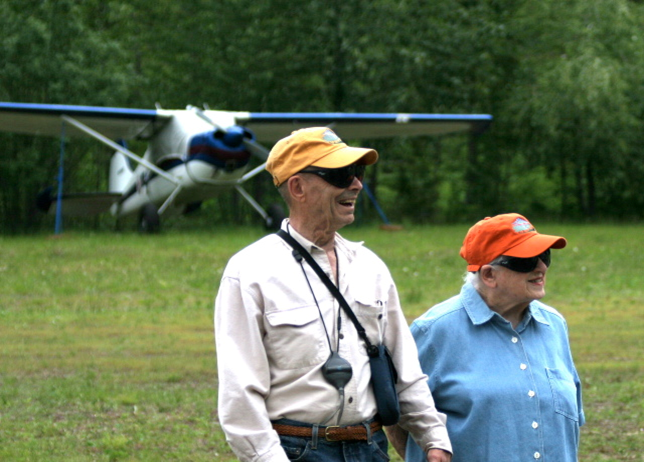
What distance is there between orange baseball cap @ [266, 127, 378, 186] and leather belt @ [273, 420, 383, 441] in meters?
0.68

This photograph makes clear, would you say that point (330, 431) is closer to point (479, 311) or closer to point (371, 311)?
point (371, 311)

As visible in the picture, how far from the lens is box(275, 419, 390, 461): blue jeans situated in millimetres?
2557

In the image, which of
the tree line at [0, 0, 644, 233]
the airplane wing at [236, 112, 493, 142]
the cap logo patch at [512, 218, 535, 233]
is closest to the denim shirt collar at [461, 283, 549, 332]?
the cap logo patch at [512, 218, 535, 233]

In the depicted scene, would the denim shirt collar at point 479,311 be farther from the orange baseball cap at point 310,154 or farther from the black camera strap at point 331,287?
the orange baseball cap at point 310,154

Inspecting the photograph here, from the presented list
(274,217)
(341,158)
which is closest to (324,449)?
(341,158)

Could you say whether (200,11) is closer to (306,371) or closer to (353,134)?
(353,134)

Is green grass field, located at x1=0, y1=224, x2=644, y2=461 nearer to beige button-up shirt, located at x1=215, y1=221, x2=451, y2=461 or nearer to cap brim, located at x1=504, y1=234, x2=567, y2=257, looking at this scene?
cap brim, located at x1=504, y1=234, x2=567, y2=257

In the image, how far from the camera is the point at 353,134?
22.9 metres

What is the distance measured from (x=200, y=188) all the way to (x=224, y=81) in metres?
9.23

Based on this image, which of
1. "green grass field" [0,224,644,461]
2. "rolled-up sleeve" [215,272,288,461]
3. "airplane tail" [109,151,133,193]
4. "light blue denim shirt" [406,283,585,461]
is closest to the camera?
"rolled-up sleeve" [215,272,288,461]

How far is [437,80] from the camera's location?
28.4 meters

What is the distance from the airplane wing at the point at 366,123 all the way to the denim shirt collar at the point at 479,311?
56.8ft

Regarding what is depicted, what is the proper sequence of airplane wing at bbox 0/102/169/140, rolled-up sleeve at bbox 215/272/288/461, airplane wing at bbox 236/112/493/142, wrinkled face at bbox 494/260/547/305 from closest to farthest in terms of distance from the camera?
rolled-up sleeve at bbox 215/272/288/461 < wrinkled face at bbox 494/260/547/305 < airplane wing at bbox 0/102/169/140 < airplane wing at bbox 236/112/493/142

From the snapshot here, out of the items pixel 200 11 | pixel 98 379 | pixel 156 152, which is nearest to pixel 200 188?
pixel 156 152
